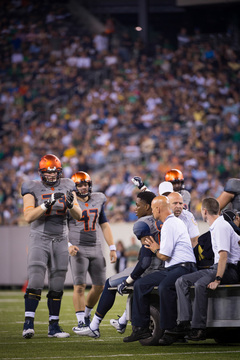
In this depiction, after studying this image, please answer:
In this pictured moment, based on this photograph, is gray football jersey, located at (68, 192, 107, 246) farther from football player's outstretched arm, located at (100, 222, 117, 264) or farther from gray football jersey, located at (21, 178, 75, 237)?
gray football jersey, located at (21, 178, 75, 237)

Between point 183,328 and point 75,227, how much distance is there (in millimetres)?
2557

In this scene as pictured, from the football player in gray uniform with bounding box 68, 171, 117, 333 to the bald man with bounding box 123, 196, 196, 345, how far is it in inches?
64.3

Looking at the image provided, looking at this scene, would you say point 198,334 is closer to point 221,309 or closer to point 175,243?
point 221,309

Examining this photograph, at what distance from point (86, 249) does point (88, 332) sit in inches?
50.3

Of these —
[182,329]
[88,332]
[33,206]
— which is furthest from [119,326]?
[33,206]

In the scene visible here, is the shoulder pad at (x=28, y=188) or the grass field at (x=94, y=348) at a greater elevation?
the shoulder pad at (x=28, y=188)

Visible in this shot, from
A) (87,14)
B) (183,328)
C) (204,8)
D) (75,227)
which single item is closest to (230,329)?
(183,328)

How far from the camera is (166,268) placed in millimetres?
6352

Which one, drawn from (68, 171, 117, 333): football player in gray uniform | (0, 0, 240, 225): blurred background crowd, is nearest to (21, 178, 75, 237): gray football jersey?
(68, 171, 117, 333): football player in gray uniform

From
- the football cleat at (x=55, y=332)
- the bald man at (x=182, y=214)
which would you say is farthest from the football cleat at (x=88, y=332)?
the bald man at (x=182, y=214)

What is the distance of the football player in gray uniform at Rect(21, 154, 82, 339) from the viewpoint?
7.09 m

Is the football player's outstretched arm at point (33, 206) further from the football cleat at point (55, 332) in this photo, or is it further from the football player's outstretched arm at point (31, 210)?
the football cleat at point (55, 332)

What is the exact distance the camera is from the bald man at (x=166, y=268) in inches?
241

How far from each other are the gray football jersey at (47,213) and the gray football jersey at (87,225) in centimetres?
68
